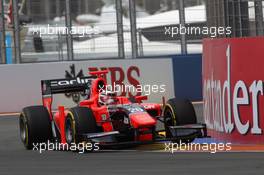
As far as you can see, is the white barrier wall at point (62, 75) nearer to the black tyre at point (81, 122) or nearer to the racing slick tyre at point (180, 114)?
the racing slick tyre at point (180, 114)

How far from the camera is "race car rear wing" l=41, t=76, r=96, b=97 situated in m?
12.3

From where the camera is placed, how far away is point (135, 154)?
10477mm

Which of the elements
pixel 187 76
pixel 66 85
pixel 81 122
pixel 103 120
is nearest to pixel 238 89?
pixel 103 120

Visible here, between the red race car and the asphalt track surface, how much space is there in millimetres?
251

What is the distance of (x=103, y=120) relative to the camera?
1144 centimetres

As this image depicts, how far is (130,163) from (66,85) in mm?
3157

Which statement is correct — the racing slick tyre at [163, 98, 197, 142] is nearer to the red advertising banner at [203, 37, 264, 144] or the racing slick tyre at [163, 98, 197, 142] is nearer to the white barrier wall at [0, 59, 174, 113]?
the red advertising banner at [203, 37, 264, 144]

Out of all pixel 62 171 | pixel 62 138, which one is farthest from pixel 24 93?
pixel 62 171

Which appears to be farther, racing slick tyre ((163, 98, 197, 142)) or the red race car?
racing slick tyre ((163, 98, 197, 142))

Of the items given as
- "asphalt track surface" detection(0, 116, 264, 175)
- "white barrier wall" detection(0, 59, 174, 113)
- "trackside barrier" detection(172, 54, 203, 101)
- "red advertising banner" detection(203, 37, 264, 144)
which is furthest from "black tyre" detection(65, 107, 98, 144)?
"trackside barrier" detection(172, 54, 203, 101)

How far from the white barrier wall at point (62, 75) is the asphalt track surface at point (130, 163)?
7.06 metres

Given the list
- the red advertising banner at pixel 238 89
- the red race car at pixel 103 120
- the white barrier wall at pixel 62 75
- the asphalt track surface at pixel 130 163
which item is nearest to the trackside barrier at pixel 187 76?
the white barrier wall at pixel 62 75

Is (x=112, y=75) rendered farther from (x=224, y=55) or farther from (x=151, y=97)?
(x=224, y=55)

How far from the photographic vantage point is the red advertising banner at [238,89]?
10625 mm
